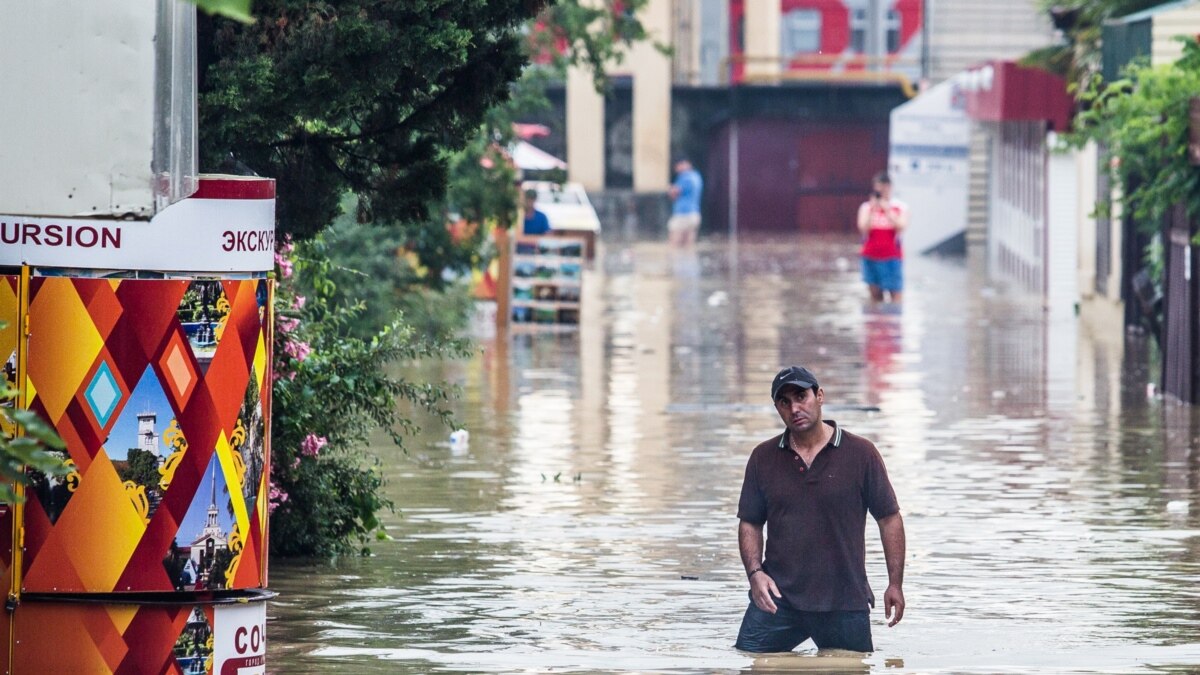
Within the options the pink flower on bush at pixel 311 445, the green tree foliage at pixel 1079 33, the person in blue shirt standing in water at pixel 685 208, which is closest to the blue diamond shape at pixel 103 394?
the pink flower on bush at pixel 311 445

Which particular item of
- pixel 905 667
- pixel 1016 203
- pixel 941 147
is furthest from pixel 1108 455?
pixel 941 147

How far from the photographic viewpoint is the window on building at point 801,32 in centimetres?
6353

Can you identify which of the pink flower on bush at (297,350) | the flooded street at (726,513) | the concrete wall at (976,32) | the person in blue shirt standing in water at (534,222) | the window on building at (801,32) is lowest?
the flooded street at (726,513)

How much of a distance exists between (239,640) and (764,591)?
1934 mm

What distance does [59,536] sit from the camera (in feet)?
23.0

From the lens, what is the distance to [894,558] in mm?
8055

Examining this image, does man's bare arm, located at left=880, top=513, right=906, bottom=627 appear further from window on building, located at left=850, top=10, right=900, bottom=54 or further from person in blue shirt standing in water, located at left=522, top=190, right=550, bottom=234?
window on building, located at left=850, top=10, right=900, bottom=54

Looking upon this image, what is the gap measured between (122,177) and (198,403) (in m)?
1.26

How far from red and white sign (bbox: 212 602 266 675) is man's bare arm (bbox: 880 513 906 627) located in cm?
217

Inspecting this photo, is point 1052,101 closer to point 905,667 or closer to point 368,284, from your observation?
point 368,284

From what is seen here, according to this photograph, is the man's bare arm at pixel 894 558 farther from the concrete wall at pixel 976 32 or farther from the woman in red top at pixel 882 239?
the concrete wall at pixel 976 32

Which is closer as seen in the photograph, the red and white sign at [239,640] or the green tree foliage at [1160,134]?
the red and white sign at [239,640]

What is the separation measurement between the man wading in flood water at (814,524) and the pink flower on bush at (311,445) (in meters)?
2.89

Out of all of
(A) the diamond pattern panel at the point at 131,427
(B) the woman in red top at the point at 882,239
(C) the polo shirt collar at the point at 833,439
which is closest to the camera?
(A) the diamond pattern panel at the point at 131,427
